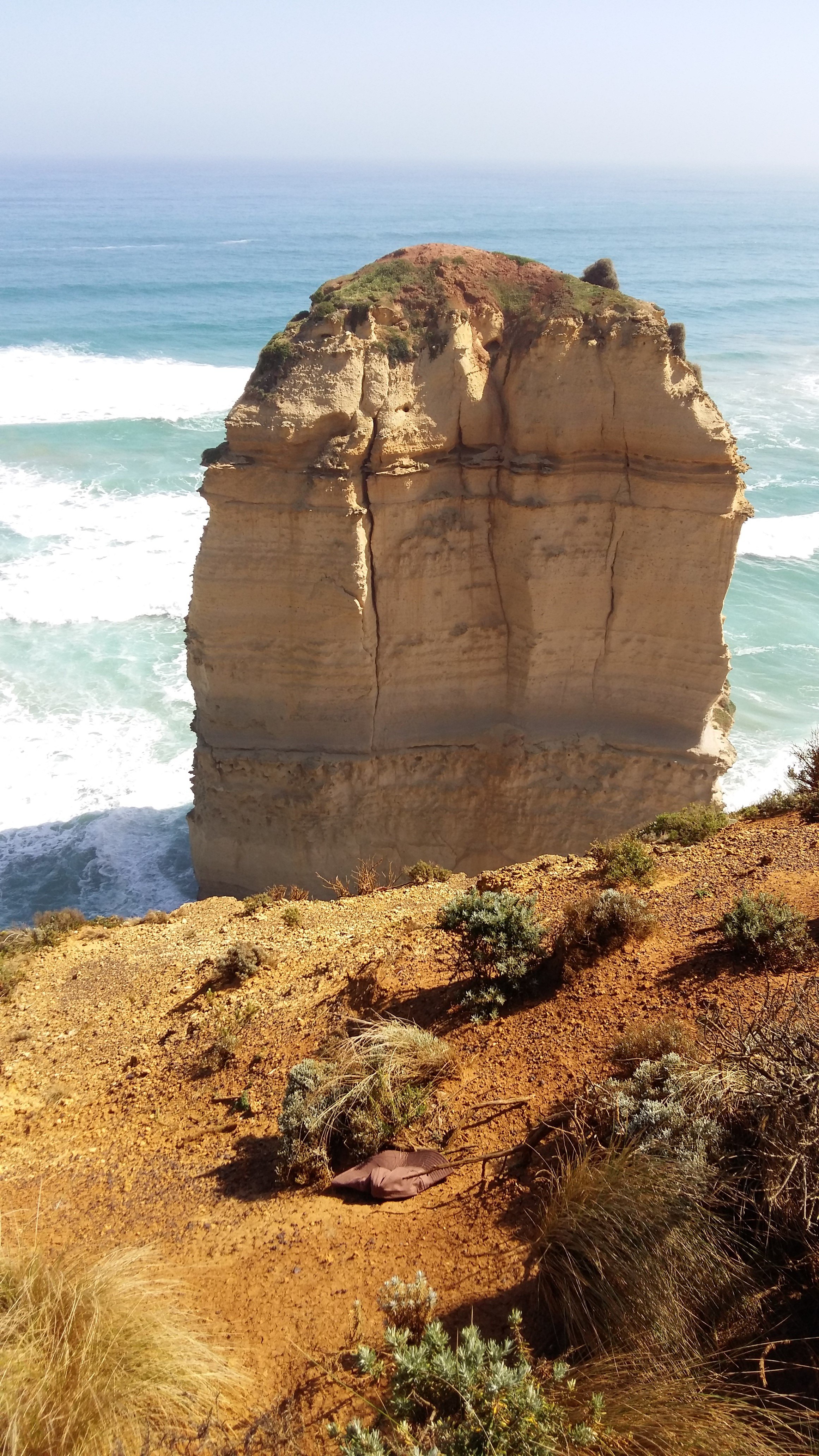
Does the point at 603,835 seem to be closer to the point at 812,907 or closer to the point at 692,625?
the point at 692,625

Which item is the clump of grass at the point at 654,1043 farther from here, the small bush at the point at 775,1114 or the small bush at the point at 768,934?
the small bush at the point at 768,934

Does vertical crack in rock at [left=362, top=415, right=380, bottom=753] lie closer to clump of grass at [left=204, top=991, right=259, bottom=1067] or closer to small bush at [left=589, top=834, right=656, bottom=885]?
small bush at [left=589, top=834, right=656, bottom=885]

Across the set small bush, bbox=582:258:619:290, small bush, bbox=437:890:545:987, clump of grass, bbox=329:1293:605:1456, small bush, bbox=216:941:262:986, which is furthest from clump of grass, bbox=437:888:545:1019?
small bush, bbox=582:258:619:290

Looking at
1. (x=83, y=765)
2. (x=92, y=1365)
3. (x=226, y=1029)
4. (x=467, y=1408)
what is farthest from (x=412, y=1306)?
(x=83, y=765)

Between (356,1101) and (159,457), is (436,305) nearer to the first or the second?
(356,1101)

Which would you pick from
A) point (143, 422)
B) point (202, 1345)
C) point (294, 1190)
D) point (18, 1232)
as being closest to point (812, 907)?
point (294, 1190)

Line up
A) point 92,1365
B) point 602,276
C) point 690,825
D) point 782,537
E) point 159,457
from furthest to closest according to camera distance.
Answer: point 159,457 → point 782,537 → point 602,276 → point 690,825 → point 92,1365
